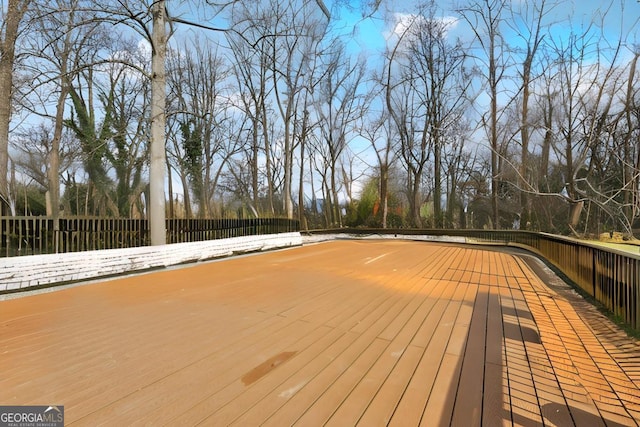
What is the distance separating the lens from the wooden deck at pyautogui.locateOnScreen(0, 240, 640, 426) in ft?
6.70

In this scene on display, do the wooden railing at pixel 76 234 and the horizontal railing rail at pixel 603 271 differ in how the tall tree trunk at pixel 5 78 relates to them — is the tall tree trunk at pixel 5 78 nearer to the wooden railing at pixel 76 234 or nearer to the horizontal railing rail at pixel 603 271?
the wooden railing at pixel 76 234

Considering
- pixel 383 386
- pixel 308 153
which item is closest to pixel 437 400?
pixel 383 386

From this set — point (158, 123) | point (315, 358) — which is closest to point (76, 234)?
point (158, 123)

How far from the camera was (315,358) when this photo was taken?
276 centimetres

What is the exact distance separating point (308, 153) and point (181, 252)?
23889mm

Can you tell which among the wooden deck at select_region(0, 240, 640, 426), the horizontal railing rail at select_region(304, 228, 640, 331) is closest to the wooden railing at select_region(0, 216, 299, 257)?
the wooden deck at select_region(0, 240, 640, 426)

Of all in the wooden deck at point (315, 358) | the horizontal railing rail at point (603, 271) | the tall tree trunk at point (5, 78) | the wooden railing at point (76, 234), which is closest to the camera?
the wooden deck at point (315, 358)

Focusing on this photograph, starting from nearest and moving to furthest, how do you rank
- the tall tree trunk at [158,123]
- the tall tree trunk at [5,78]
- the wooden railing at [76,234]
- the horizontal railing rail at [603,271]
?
the horizontal railing rail at [603,271]
the wooden railing at [76,234]
the tall tree trunk at [158,123]
the tall tree trunk at [5,78]

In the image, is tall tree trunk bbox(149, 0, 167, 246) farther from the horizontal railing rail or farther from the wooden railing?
the horizontal railing rail

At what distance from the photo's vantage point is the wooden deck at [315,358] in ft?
6.70

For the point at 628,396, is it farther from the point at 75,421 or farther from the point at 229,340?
the point at 75,421

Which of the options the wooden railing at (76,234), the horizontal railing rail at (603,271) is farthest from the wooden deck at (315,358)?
the wooden railing at (76,234)

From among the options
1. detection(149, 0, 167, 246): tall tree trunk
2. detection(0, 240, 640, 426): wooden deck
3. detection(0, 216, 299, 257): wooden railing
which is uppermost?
detection(149, 0, 167, 246): tall tree trunk

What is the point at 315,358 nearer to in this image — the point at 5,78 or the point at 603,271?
the point at 603,271
